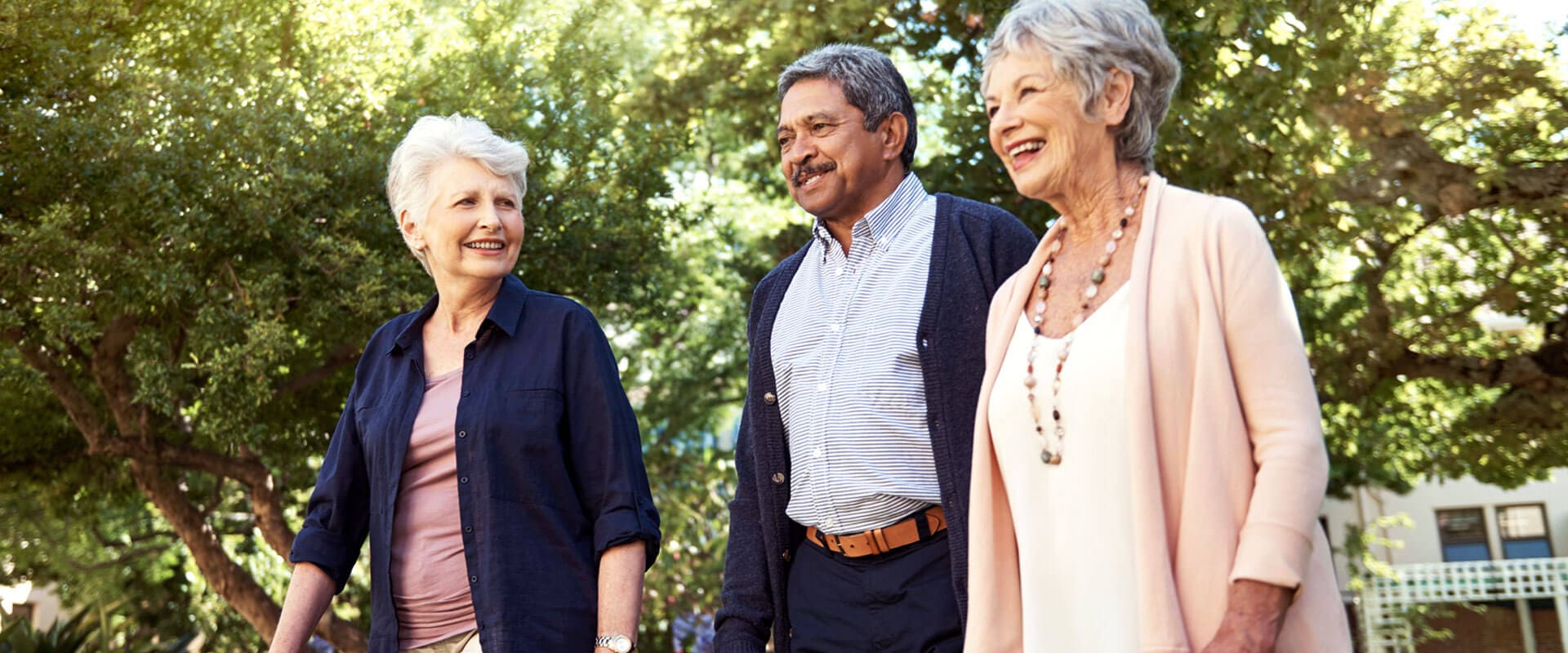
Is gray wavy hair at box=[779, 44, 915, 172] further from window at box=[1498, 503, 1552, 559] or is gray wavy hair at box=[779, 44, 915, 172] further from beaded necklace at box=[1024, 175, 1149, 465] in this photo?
window at box=[1498, 503, 1552, 559]

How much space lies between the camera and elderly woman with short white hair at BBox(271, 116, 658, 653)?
3145mm

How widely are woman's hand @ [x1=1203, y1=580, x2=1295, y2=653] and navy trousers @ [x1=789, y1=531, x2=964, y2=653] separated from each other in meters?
0.82

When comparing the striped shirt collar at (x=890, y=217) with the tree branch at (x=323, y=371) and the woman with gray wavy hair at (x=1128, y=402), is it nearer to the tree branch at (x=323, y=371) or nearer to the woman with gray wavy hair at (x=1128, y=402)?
the woman with gray wavy hair at (x=1128, y=402)

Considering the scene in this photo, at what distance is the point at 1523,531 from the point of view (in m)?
31.5

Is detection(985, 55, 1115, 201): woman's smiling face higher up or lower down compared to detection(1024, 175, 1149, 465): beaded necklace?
higher up

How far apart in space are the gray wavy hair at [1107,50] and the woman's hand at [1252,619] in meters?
0.83

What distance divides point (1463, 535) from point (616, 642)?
107 feet

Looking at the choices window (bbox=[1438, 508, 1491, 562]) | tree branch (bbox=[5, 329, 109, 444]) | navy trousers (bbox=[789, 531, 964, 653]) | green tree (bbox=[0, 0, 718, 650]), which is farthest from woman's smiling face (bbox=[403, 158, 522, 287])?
window (bbox=[1438, 508, 1491, 562])

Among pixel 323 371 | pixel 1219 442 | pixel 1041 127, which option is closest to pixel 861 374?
pixel 1041 127

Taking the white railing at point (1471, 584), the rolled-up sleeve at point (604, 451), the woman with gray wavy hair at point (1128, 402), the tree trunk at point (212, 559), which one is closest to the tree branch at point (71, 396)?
the tree trunk at point (212, 559)

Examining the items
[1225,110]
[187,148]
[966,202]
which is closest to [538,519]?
[966,202]

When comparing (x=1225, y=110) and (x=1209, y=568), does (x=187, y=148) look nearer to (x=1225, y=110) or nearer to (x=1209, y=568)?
(x=1225, y=110)

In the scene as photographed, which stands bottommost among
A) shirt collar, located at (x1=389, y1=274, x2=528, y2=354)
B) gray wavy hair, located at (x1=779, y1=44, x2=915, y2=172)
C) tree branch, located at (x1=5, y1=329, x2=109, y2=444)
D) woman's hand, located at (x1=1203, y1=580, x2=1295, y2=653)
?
woman's hand, located at (x1=1203, y1=580, x2=1295, y2=653)

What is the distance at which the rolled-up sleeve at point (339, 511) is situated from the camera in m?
3.43
